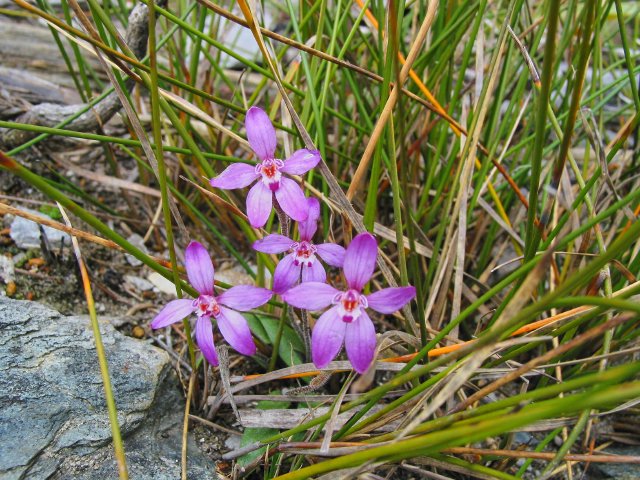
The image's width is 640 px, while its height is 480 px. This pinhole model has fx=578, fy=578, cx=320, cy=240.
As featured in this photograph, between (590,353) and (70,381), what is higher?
(590,353)

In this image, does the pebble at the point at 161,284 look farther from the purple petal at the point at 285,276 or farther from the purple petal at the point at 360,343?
the purple petal at the point at 360,343

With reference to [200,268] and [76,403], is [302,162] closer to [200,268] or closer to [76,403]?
[200,268]

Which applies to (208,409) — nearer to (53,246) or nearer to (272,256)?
(272,256)

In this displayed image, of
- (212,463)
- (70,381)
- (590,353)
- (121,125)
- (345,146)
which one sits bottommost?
(212,463)

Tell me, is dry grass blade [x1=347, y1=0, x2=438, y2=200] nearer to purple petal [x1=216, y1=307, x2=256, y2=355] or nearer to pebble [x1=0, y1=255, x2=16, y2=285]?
purple petal [x1=216, y1=307, x2=256, y2=355]

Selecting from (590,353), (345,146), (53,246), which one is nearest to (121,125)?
(53,246)

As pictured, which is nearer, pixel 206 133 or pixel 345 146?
pixel 345 146
